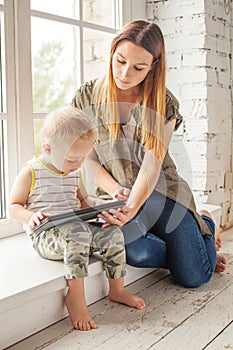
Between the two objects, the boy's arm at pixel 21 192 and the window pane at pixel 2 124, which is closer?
the boy's arm at pixel 21 192

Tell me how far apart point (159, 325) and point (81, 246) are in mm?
349

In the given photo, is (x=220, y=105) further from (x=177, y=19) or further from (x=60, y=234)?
(x=60, y=234)

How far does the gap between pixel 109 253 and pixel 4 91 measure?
0.73 metres

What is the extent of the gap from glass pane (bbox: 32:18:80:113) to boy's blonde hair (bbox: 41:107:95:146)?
0.44 m

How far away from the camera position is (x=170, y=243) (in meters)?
2.00

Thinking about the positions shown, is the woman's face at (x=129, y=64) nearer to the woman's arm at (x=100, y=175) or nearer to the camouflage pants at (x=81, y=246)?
the woman's arm at (x=100, y=175)

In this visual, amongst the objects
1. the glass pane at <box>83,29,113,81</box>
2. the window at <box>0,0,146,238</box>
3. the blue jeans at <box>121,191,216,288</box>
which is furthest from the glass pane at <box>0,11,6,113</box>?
the blue jeans at <box>121,191,216,288</box>

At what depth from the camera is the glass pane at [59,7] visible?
6.85 feet

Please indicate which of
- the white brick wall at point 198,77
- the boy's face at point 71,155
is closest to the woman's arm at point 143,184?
the boy's face at point 71,155

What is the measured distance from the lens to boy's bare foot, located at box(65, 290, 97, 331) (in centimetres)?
161

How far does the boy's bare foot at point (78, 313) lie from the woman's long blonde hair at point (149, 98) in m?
0.62

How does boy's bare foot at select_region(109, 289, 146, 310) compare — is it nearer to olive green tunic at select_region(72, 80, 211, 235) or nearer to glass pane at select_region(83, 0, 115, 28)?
olive green tunic at select_region(72, 80, 211, 235)

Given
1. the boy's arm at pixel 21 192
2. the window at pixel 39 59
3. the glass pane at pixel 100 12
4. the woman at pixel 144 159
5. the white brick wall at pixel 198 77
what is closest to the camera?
the boy's arm at pixel 21 192

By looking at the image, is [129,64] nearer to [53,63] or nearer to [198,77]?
[53,63]
